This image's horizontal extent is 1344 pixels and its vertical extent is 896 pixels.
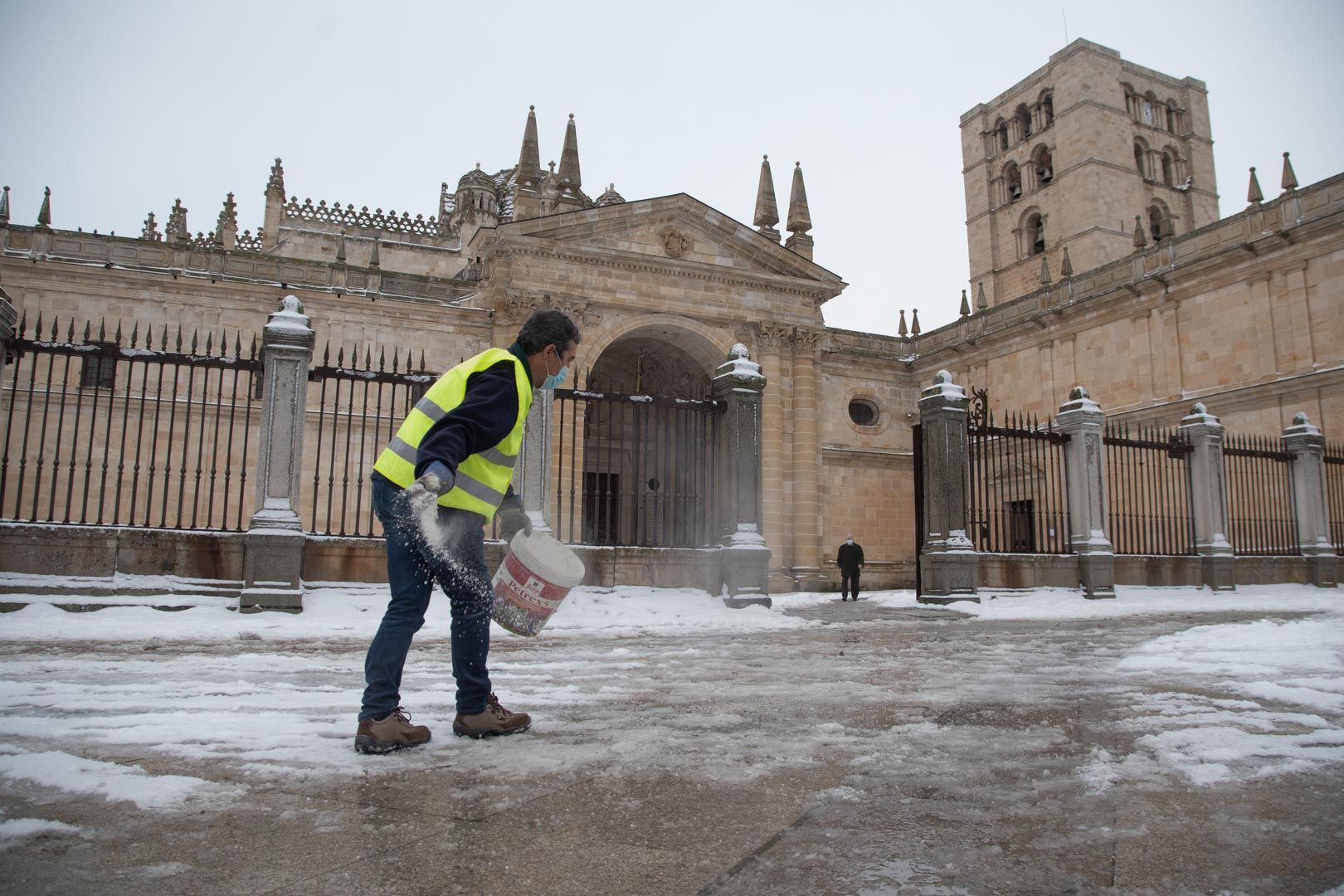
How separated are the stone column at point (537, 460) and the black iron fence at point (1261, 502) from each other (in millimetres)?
11438

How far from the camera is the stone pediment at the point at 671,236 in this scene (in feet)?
66.1

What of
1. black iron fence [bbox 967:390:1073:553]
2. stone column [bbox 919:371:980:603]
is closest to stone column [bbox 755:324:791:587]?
black iron fence [bbox 967:390:1073:553]

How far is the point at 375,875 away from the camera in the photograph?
5.41 feet

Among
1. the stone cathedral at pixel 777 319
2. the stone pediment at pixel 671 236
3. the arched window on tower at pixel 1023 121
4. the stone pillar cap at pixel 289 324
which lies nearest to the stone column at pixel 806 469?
the stone cathedral at pixel 777 319

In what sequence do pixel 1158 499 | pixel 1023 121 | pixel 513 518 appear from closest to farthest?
pixel 513 518, pixel 1158 499, pixel 1023 121

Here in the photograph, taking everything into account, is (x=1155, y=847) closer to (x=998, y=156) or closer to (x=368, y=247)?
(x=368, y=247)

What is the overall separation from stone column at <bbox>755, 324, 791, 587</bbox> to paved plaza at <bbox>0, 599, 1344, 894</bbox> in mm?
16472

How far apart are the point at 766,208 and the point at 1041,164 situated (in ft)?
73.9

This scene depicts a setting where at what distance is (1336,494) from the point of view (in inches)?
634

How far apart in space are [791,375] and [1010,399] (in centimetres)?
731

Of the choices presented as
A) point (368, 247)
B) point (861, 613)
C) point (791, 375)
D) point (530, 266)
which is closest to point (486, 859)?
point (861, 613)

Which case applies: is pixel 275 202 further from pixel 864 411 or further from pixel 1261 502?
pixel 1261 502

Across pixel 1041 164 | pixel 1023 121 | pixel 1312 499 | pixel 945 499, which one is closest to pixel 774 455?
pixel 945 499

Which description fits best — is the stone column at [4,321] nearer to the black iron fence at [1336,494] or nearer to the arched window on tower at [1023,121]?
the black iron fence at [1336,494]
